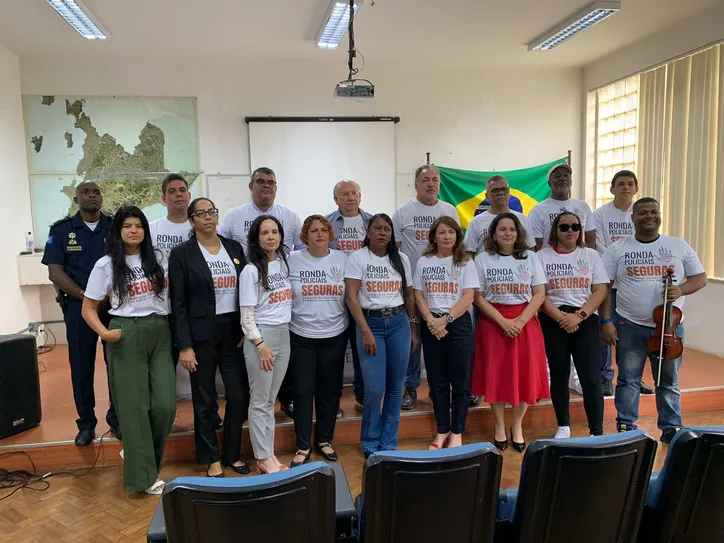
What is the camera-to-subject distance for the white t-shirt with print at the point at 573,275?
310 centimetres

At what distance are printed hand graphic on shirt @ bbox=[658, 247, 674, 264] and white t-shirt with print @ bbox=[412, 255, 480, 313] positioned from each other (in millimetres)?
1131

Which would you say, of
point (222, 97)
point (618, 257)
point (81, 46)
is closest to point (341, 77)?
point (222, 97)

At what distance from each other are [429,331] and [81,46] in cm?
483

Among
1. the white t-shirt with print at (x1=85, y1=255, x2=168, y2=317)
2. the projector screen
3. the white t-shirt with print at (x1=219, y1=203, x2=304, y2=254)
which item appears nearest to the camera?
the white t-shirt with print at (x1=85, y1=255, x2=168, y2=317)

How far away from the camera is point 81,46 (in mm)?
5312

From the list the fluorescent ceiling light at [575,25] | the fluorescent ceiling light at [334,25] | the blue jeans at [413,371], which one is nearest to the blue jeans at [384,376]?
the blue jeans at [413,371]

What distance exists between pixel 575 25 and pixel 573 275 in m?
3.07

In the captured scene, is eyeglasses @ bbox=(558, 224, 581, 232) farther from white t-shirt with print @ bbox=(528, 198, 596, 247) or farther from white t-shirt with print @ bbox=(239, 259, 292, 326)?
white t-shirt with print @ bbox=(239, 259, 292, 326)

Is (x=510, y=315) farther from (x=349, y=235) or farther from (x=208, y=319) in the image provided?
(x=208, y=319)

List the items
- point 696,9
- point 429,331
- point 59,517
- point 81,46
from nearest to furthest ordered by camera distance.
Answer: point 59,517 → point 429,331 → point 696,9 → point 81,46

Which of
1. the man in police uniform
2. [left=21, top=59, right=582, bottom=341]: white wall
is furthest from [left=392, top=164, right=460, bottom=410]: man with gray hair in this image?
[left=21, top=59, right=582, bottom=341]: white wall

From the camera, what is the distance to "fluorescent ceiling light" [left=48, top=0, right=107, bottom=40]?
4102 millimetres

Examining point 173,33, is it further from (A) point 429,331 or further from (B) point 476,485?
(B) point 476,485

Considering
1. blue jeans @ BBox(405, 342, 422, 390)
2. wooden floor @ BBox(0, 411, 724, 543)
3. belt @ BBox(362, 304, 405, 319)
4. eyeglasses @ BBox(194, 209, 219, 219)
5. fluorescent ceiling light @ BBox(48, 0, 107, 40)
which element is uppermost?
fluorescent ceiling light @ BBox(48, 0, 107, 40)
